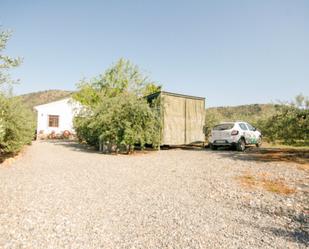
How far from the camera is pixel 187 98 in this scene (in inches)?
673

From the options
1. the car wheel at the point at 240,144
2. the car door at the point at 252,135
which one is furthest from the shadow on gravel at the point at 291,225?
the car door at the point at 252,135

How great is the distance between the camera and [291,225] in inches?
156

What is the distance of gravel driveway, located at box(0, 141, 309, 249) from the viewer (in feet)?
11.0

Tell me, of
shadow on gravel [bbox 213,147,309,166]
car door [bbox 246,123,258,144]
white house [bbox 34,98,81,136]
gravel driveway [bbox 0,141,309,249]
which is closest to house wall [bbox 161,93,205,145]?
car door [bbox 246,123,258,144]

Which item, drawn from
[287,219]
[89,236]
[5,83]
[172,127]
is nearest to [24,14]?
[5,83]

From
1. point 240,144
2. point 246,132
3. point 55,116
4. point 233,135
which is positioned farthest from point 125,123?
point 55,116

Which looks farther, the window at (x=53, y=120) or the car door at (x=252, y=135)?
the window at (x=53, y=120)

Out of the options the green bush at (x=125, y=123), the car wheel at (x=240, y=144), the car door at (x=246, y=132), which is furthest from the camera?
the car door at (x=246, y=132)

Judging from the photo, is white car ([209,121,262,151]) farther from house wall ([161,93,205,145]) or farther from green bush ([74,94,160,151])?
green bush ([74,94,160,151])

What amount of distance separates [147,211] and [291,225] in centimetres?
250

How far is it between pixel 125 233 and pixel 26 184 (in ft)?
13.7

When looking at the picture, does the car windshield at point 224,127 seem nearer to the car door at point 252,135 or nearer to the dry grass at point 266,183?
the car door at point 252,135

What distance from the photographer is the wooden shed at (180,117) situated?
51.0ft

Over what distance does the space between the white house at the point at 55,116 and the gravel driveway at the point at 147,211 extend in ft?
69.7
